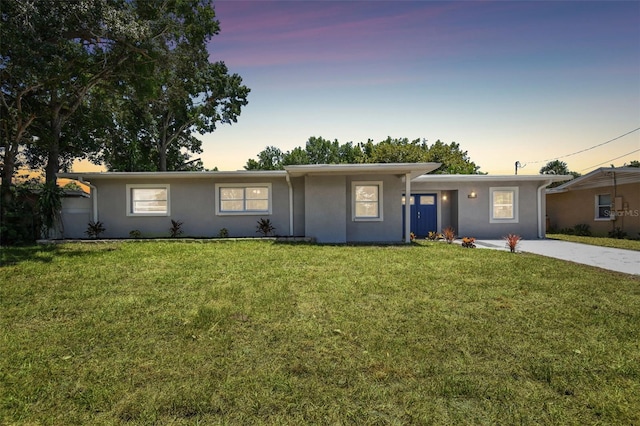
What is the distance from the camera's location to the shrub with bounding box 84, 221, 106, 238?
39.1 ft

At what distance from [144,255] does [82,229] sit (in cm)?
602

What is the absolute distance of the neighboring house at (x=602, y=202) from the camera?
13609mm

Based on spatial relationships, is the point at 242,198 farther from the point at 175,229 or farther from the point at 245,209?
the point at 175,229

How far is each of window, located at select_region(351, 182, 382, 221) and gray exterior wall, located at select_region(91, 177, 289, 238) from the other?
2686 millimetres

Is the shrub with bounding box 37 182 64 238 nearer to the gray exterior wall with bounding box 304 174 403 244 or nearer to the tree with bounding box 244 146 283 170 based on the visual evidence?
the gray exterior wall with bounding box 304 174 403 244

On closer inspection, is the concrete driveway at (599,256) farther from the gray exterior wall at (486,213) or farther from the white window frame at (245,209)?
the white window frame at (245,209)

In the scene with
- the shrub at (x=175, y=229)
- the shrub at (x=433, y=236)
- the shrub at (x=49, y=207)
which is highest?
the shrub at (x=49, y=207)

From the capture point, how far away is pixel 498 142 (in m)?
18.7

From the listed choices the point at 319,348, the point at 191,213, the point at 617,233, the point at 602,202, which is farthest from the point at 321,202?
the point at 602,202

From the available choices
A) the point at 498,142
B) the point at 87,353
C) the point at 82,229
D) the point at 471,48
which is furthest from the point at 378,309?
the point at 498,142

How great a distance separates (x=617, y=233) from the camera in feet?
45.4

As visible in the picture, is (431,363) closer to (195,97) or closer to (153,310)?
(153,310)

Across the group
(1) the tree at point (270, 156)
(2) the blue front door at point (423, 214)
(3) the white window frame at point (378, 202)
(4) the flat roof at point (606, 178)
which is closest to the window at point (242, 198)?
(3) the white window frame at point (378, 202)

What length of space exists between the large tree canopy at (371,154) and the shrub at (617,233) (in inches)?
518
